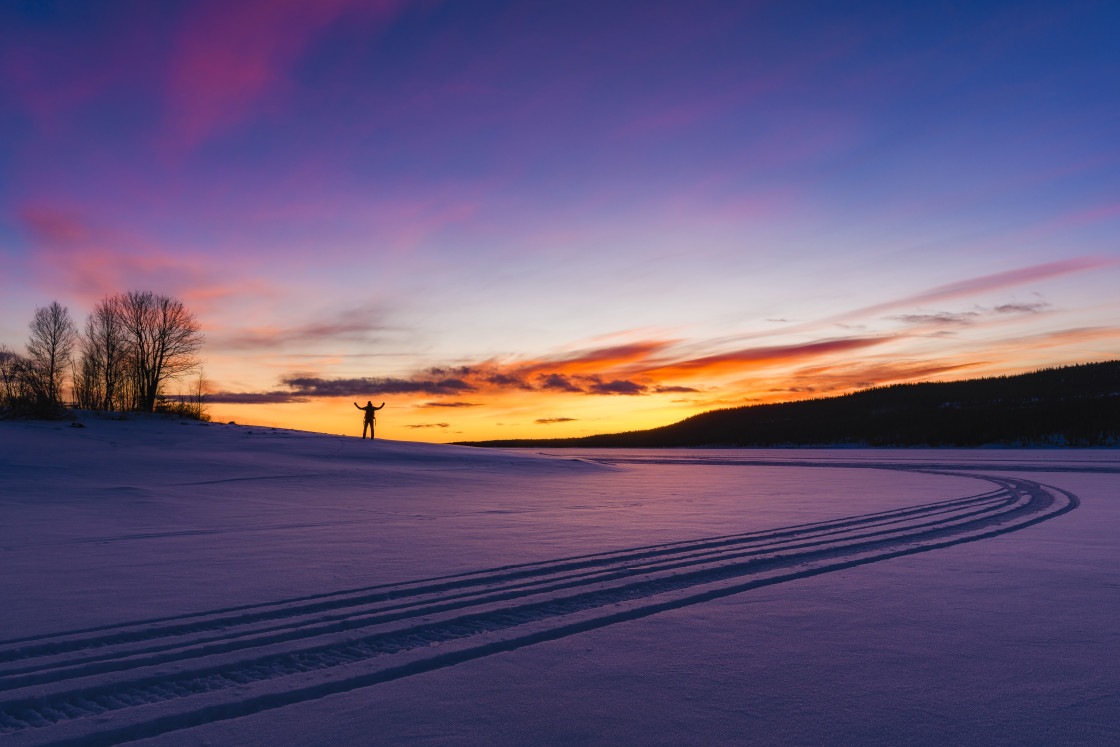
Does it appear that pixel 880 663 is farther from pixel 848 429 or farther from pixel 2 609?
pixel 848 429

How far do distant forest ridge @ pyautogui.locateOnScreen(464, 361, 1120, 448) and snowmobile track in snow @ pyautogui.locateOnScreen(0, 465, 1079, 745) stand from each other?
64613 mm

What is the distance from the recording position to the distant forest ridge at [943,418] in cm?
6494

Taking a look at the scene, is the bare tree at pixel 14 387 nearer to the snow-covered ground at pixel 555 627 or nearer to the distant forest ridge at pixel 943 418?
the snow-covered ground at pixel 555 627

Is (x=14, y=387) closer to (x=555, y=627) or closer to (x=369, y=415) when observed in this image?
(x=369, y=415)

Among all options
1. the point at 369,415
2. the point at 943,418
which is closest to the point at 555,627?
the point at 369,415

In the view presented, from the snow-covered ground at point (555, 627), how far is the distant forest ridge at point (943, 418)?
6298 centimetres

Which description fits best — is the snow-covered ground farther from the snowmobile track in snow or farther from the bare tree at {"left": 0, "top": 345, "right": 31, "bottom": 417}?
the bare tree at {"left": 0, "top": 345, "right": 31, "bottom": 417}

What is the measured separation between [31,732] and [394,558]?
146 inches

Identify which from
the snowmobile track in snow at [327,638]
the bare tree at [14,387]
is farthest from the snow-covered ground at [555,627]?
the bare tree at [14,387]

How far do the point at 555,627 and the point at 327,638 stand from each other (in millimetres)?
1390

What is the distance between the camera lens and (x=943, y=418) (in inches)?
3332

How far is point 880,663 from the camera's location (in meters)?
3.52

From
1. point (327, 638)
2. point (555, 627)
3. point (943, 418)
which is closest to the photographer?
point (327, 638)

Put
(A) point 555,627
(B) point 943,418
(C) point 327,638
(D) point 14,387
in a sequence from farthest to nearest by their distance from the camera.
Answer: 1. (B) point 943,418
2. (D) point 14,387
3. (A) point 555,627
4. (C) point 327,638
